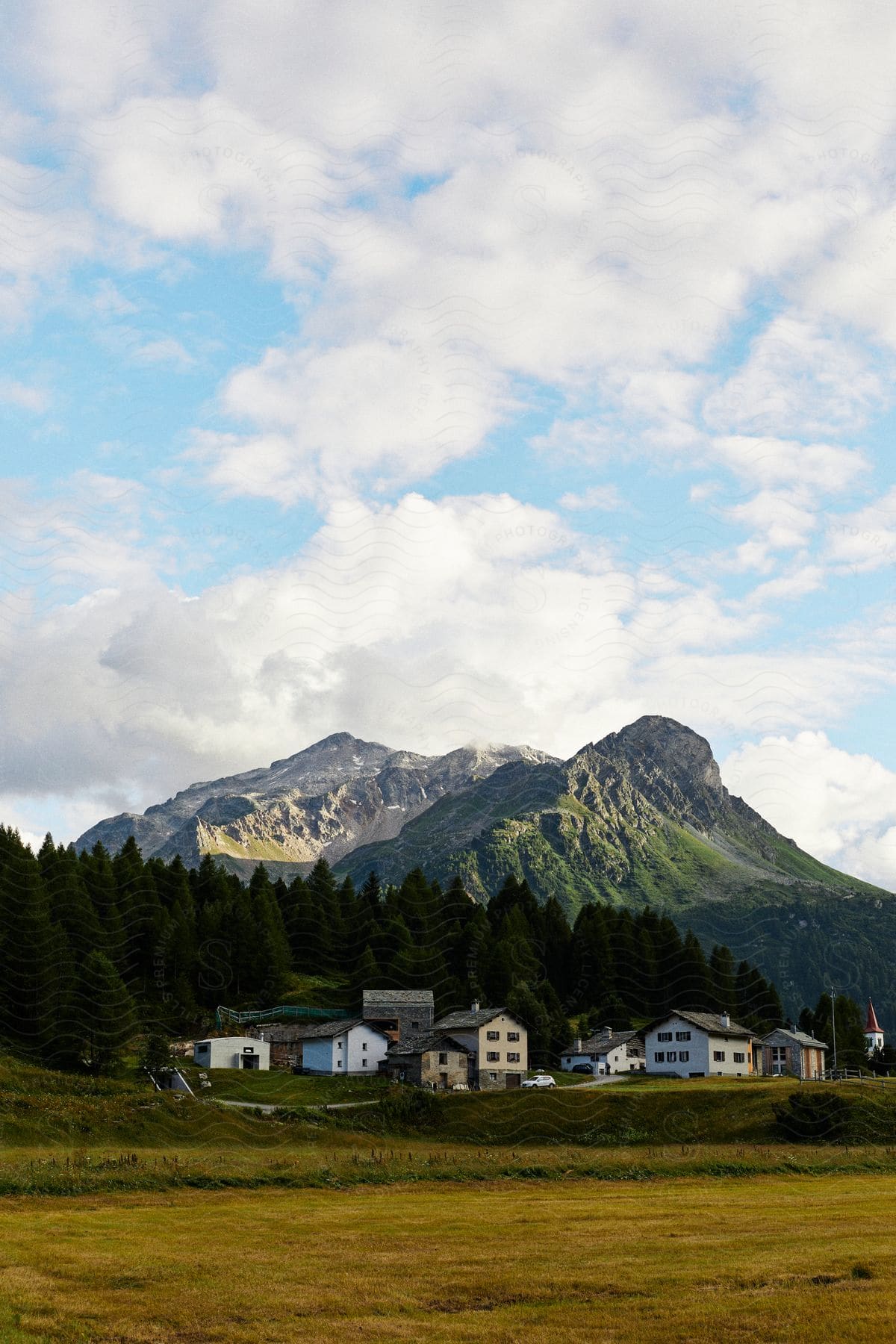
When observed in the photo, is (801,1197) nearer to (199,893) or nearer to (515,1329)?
(515,1329)

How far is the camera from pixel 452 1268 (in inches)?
1150

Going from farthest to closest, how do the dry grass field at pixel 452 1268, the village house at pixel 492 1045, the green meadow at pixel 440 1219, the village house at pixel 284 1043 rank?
1. the village house at pixel 284 1043
2. the village house at pixel 492 1045
3. the green meadow at pixel 440 1219
4. the dry grass field at pixel 452 1268

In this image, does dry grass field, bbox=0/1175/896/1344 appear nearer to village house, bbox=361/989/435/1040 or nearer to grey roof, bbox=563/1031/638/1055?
village house, bbox=361/989/435/1040

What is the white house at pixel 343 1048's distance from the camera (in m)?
96.6

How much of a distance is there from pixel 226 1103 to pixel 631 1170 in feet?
102

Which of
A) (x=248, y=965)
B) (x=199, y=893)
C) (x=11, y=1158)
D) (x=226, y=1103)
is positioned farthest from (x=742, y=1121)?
(x=199, y=893)

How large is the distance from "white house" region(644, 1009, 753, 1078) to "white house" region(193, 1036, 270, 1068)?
34.9 m

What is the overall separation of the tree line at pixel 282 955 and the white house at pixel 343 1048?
36.8ft

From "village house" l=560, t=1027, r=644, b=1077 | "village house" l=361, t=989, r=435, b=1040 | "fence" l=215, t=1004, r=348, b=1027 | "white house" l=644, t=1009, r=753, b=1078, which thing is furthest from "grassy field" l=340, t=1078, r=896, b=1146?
"fence" l=215, t=1004, r=348, b=1027

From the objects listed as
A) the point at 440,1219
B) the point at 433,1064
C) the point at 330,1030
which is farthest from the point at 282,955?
the point at 440,1219

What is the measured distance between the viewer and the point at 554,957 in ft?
450

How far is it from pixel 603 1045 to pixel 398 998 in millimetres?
19243

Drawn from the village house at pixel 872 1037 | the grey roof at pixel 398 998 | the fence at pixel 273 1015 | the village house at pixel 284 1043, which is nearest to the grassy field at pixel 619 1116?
the village house at pixel 284 1043

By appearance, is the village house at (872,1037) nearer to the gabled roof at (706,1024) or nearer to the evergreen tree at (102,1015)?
the gabled roof at (706,1024)
